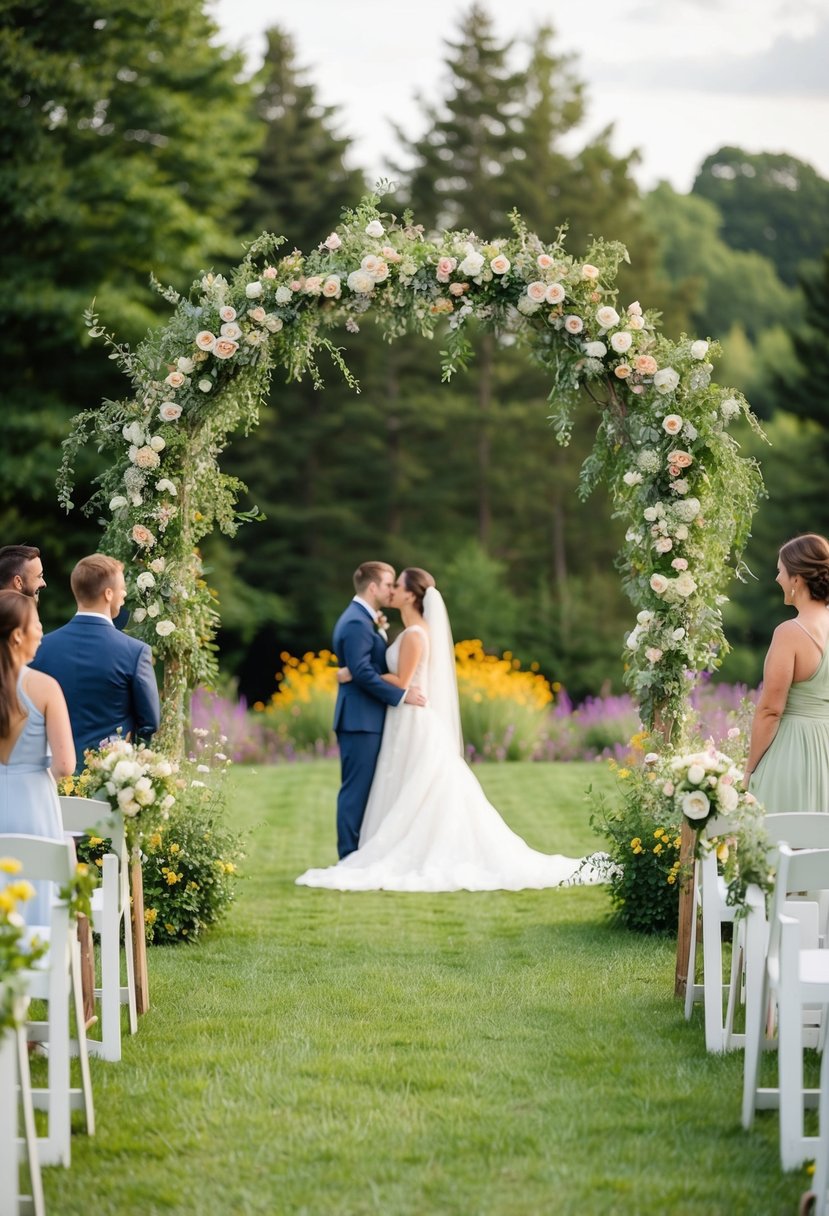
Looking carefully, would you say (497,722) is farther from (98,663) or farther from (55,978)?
(55,978)

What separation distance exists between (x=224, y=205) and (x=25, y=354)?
5.04 m

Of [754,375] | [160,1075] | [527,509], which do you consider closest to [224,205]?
[527,509]

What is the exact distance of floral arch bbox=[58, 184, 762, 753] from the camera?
7707mm

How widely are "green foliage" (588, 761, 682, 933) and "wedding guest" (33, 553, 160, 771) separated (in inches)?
94.4

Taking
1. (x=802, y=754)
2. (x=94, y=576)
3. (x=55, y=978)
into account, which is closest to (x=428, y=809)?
(x=94, y=576)

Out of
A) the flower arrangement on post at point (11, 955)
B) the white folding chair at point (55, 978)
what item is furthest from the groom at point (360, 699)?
the flower arrangement on post at point (11, 955)

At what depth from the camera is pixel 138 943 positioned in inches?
240

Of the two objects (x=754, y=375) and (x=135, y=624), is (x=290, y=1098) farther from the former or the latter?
(x=754, y=375)

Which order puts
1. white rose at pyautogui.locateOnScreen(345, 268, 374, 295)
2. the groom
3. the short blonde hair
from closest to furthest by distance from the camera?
the short blonde hair < white rose at pyautogui.locateOnScreen(345, 268, 374, 295) < the groom

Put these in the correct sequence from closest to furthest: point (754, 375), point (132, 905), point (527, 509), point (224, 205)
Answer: point (132, 905), point (224, 205), point (527, 509), point (754, 375)

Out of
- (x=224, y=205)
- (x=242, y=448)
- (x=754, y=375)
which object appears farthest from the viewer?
(x=754, y=375)

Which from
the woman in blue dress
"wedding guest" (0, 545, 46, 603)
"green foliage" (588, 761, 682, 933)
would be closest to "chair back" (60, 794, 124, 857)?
the woman in blue dress

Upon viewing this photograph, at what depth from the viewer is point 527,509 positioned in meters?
31.2

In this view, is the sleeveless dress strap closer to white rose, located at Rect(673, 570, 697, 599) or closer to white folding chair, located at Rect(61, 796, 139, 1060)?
white rose, located at Rect(673, 570, 697, 599)
